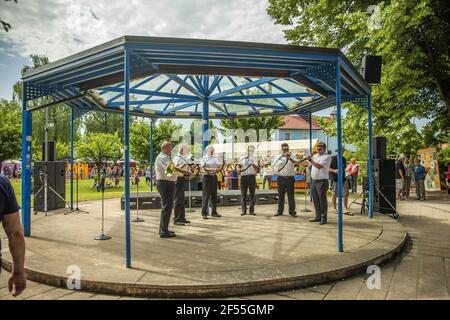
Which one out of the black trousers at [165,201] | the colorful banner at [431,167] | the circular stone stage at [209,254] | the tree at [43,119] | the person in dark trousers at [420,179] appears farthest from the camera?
the tree at [43,119]

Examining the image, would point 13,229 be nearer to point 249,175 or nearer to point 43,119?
point 249,175

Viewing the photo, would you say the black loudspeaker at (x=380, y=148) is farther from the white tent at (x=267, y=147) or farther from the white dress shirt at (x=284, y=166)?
the white tent at (x=267, y=147)

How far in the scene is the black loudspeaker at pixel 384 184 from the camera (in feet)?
28.8

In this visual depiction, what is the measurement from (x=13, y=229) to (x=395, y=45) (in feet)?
41.0

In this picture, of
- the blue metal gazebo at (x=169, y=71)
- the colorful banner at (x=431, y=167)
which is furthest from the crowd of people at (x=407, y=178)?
the blue metal gazebo at (x=169, y=71)

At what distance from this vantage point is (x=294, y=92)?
375 inches

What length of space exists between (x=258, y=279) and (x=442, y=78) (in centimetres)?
1314

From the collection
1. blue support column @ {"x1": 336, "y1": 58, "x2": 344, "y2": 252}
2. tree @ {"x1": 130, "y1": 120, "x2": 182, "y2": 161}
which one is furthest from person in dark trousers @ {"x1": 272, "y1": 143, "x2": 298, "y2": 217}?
tree @ {"x1": 130, "y1": 120, "x2": 182, "y2": 161}

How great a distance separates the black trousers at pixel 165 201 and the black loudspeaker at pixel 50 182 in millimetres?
5160

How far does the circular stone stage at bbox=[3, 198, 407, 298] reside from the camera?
3639 mm

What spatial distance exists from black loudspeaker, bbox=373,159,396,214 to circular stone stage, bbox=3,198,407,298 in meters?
1.66

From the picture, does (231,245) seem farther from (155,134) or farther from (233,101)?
(155,134)
